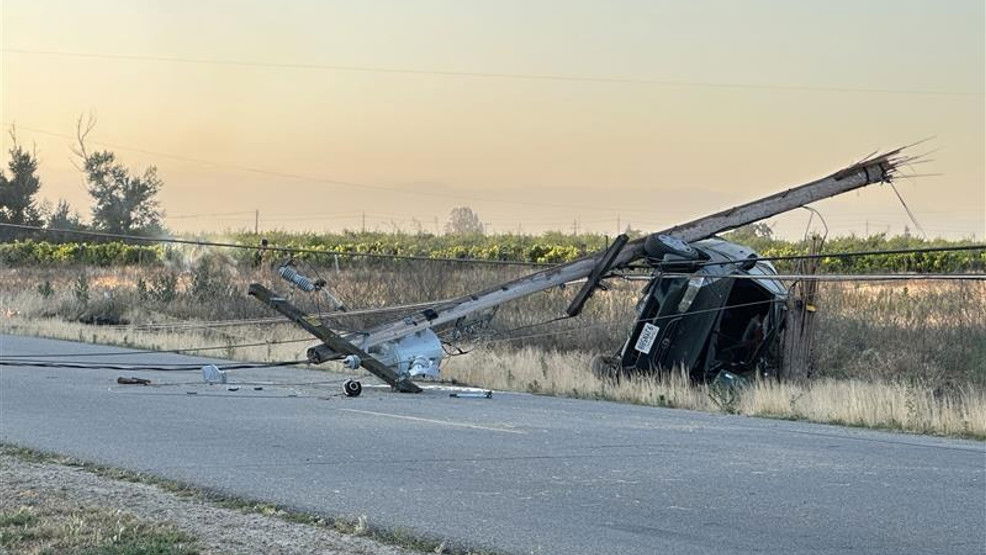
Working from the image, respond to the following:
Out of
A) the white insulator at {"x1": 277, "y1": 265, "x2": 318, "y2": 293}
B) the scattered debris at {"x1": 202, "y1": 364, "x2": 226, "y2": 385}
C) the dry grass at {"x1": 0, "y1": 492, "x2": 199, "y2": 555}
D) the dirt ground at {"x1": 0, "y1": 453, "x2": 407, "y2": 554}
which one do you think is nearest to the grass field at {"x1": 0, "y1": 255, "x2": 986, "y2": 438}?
the white insulator at {"x1": 277, "y1": 265, "x2": 318, "y2": 293}

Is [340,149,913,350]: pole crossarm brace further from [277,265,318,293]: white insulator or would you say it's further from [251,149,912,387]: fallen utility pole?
[277,265,318,293]: white insulator

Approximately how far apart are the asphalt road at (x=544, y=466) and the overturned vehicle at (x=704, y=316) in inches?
94.1

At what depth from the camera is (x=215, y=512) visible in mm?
8641

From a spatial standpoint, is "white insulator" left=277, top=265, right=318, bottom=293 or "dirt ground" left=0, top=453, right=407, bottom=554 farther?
"white insulator" left=277, top=265, right=318, bottom=293

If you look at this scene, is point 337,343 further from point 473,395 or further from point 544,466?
point 544,466

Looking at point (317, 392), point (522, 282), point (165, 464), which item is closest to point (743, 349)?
point (522, 282)

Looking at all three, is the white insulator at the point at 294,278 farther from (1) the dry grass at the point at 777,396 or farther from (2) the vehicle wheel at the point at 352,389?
(1) the dry grass at the point at 777,396

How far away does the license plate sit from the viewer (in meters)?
18.0

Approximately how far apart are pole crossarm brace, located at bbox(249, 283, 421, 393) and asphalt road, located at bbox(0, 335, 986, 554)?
0.67 metres

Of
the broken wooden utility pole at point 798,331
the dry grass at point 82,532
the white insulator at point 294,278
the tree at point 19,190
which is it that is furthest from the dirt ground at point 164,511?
the tree at point 19,190

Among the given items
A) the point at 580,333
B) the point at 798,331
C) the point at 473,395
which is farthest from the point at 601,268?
the point at 580,333

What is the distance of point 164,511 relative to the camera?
28.3 feet

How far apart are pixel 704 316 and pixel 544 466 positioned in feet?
25.1

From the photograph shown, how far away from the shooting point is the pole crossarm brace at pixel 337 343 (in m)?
16.0
